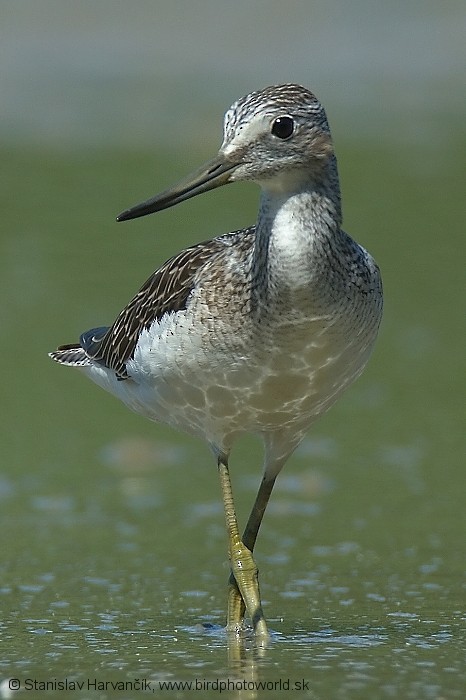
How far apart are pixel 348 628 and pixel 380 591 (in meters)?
0.78

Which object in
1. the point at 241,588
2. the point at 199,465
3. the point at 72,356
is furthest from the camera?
the point at 199,465

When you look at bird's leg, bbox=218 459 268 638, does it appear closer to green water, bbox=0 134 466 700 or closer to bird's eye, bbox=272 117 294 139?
green water, bbox=0 134 466 700

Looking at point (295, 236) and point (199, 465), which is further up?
point (199, 465)

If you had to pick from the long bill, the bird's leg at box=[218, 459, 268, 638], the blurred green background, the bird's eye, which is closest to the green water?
the blurred green background

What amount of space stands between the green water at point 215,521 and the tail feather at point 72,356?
0.97 m

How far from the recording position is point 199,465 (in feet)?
36.1

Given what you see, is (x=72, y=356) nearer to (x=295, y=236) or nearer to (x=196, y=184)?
(x=196, y=184)

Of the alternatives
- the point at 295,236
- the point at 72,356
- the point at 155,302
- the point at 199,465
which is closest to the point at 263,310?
the point at 295,236

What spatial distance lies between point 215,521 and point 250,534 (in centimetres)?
169

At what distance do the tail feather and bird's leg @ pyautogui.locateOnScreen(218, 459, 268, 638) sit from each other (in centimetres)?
155

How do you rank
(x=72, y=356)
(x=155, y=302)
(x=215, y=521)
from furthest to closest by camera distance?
(x=215, y=521) < (x=72, y=356) < (x=155, y=302)

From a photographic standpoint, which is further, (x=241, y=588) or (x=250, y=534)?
(x=250, y=534)

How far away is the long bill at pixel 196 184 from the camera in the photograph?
7.04m

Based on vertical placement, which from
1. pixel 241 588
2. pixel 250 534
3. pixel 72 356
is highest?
pixel 72 356
